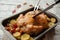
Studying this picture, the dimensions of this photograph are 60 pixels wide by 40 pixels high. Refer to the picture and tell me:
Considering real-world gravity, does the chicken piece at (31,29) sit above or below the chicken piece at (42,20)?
below

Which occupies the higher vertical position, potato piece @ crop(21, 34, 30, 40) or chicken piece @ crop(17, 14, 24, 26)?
chicken piece @ crop(17, 14, 24, 26)

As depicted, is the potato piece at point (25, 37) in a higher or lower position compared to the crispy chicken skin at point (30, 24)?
lower

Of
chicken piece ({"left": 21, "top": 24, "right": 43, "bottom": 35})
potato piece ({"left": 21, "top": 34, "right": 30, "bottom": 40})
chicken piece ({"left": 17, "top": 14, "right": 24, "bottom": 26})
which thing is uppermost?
chicken piece ({"left": 17, "top": 14, "right": 24, "bottom": 26})

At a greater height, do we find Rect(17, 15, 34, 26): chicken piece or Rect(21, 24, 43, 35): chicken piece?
Rect(17, 15, 34, 26): chicken piece

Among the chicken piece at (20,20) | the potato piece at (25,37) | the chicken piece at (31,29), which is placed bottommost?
the potato piece at (25,37)

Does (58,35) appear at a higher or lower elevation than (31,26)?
lower

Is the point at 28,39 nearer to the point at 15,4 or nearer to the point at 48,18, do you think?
the point at 48,18

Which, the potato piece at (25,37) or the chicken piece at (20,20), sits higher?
the chicken piece at (20,20)

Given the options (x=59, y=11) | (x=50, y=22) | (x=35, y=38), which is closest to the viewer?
(x=35, y=38)

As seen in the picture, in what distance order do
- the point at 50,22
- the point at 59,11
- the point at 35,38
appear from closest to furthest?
the point at 35,38, the point at 50,22, the point at 59,11

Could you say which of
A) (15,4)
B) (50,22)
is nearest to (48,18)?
(50,22)

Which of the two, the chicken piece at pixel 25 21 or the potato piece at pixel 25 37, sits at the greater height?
the chicken piece at pixel 25 21
